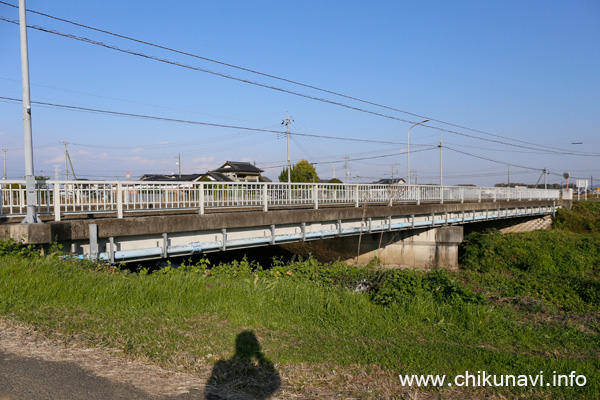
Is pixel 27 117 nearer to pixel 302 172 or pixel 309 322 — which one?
pixel 309 322

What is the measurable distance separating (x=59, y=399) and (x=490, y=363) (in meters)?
4.02

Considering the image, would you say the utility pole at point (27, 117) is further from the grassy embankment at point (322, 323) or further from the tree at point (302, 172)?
the tree at point (302, 172)

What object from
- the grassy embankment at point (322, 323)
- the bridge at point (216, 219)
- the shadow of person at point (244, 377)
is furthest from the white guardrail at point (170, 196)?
the shadow of person at point (244, 377)

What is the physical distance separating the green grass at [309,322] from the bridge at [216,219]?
1566mm

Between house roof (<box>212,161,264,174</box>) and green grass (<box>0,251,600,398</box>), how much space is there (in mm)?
53307

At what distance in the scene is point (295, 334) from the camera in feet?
17.4

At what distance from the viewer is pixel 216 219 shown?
11.1m

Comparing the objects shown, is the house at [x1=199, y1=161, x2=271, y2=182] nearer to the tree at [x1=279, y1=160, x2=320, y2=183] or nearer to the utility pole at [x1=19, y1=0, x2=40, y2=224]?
the tree at [x1=279, y1=160, x2=320, y2=183]

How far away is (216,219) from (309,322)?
5.87 metres

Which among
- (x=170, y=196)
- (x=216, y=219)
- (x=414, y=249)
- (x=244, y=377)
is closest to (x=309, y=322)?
(x=244, y=377)

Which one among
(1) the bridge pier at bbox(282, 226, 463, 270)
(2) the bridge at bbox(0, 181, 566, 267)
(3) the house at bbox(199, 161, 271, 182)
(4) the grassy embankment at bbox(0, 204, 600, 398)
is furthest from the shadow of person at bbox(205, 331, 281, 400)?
(3) the house at bbox(199, 161, 271, 182)

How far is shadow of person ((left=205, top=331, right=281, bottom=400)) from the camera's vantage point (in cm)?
377

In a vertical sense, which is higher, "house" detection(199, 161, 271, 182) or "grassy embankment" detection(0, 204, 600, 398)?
"house" detection(199, 161, 271, 182)

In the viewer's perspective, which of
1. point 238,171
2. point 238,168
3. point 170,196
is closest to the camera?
point 170,196
